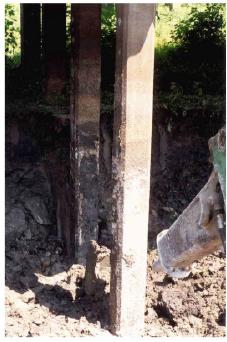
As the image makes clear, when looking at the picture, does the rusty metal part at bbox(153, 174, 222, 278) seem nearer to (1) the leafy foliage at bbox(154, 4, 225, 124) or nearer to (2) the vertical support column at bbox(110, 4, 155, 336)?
(2) the vertical support column at bbox(110, 4, 155, 336)

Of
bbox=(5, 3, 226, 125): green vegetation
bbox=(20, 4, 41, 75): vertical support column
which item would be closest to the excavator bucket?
bbox=(5, 3, 226, 125): green vegetation

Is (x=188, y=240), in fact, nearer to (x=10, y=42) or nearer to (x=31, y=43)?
(x=31, y=43)

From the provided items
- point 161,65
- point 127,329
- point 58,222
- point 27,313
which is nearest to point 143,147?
point 127,329

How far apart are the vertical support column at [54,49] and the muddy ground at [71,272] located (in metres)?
0.77

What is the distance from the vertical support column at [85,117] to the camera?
6959 mm

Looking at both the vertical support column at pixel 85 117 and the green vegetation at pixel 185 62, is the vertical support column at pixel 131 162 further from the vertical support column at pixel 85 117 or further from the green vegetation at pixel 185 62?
the green vegetation at pixel 185 62

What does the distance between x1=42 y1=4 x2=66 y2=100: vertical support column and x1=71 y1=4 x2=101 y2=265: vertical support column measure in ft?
7.87

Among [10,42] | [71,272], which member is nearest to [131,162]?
[71,272]

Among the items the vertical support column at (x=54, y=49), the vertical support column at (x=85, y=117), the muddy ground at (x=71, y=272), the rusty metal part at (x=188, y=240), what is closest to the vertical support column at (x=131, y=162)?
the muddy ground at (x=71, y=272)

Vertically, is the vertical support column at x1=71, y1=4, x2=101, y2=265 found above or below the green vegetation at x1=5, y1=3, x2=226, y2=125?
below

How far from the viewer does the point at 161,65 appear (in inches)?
430

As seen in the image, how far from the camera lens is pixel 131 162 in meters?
5.50

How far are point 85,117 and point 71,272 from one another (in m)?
1.95

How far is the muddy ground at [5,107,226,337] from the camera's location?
6285mm
